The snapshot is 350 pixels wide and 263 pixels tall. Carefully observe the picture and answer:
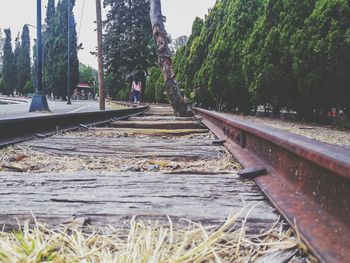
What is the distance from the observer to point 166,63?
26.4 ft

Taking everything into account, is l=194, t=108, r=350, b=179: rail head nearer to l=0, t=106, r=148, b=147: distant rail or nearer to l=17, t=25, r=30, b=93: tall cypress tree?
l=0, t=106, r=148, b=147: distant rail

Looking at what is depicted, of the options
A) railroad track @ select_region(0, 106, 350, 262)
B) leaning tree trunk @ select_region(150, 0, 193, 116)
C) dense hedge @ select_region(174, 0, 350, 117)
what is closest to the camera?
railroad track @ select_region(0, 106, 350, 262)

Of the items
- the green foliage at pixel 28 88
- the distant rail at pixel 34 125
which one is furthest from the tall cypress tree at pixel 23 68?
the distant rail at pixel 34 125

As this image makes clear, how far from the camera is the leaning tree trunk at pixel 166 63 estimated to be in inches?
315

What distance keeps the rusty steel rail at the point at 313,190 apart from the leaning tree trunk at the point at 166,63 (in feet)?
20.3

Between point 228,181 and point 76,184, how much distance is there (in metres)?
0.62

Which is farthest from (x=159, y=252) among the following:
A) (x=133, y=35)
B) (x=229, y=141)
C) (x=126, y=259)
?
(x=133, y=35)

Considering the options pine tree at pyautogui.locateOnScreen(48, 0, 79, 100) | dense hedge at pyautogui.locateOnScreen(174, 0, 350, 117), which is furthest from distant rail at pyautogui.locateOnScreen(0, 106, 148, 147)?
pine tree at pyautogui.locateOnScreen(48, 0, 79, 100)

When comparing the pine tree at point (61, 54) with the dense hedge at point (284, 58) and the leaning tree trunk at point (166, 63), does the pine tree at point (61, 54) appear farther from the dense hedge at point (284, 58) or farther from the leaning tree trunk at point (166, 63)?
the leaning tree trunk at point (166, 63)

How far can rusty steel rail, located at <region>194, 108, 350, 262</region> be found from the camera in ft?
3.05

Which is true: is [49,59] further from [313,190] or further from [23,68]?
[313,190]

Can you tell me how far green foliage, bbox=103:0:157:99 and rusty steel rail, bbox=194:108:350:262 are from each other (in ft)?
130

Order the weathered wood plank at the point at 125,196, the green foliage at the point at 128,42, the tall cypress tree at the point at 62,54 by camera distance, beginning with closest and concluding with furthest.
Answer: the weathered wood plank at the point at 125,196 < the green foliage at the point at 128,42 < the tall cypress tree at the point at 62,54

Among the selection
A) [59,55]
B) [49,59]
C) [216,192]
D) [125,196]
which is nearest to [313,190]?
[216,192]
